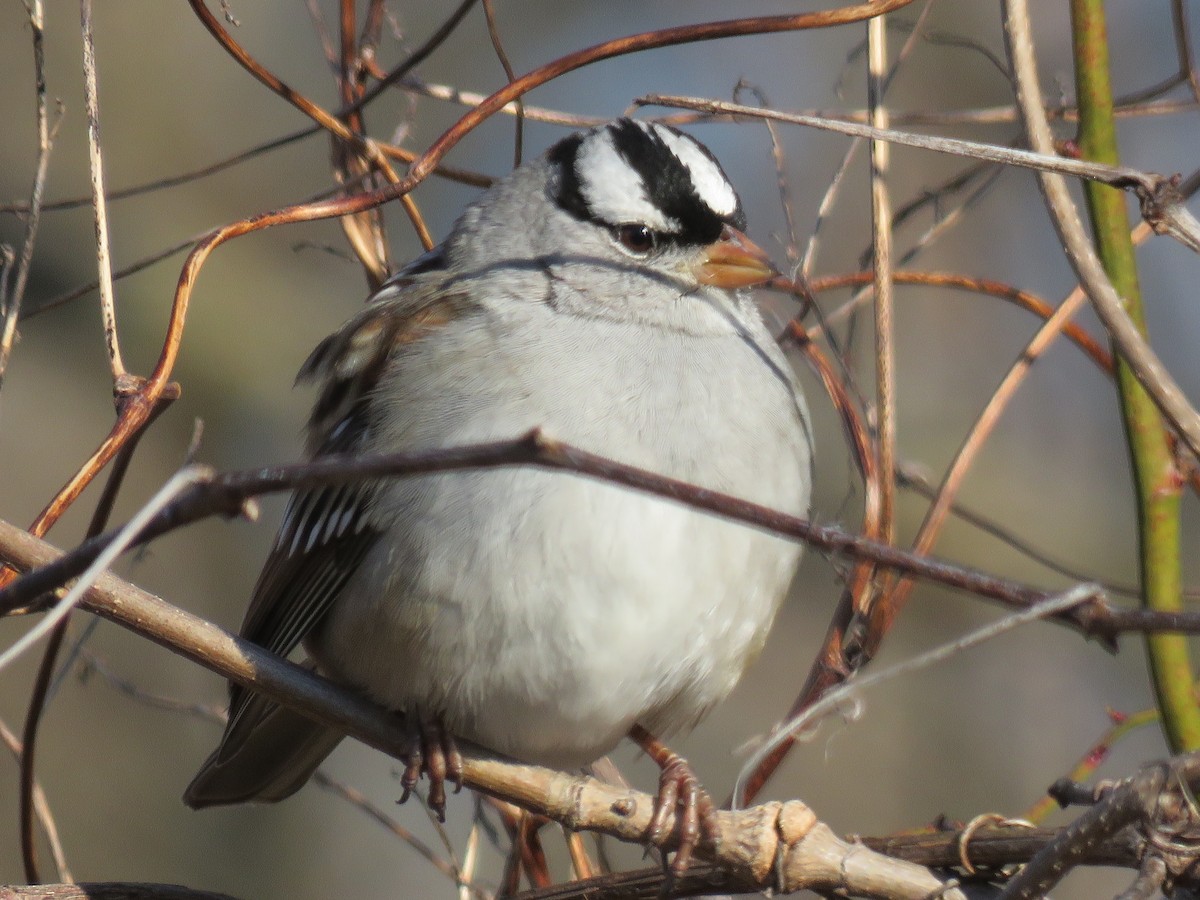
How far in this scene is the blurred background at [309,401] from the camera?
4.78 m

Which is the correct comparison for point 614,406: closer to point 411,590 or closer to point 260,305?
point 411,590

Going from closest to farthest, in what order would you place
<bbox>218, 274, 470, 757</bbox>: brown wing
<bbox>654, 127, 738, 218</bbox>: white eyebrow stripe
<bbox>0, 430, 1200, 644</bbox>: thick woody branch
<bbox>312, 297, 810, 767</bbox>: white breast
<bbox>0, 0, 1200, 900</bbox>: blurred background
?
<bbox>0, 430, 1200, 644</bbox>: thick woody branch, <bbox>312, 297, 810, 767</bbox>: white breast, <bbox>218, 274, 470, 757</bbox>: brown wing, <bbox>654, 127, 738, 218</bbox>: white eyebrow stripe, <bbox>0, 0, 1200, 900</bbox>: blurred background

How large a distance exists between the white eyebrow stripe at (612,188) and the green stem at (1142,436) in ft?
2.47

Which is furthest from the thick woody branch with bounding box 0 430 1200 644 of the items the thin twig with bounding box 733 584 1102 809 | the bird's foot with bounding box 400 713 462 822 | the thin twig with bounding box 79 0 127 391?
the bird's foot with bounding box 400 713 462 822

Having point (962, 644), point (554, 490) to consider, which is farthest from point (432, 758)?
point (962, 644)

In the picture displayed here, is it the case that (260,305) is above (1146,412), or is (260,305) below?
below

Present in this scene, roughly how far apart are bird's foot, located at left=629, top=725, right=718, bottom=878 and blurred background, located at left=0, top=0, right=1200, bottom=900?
8.54ft

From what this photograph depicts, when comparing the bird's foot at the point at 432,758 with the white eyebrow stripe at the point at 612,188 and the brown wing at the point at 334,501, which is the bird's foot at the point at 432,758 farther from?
the white eyebrow stripe at the point at 612,188

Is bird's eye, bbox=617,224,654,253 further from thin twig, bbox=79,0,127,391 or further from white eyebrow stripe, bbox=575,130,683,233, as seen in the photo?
thin twig, bbox=79,0,127,391

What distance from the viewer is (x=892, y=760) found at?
16.4 ft

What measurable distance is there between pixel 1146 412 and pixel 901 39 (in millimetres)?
3499

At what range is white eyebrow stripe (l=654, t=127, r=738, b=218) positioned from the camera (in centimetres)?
235

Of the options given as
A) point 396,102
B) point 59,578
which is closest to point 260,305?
point 396,102

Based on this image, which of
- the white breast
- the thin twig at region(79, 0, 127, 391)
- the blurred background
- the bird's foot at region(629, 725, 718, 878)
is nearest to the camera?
the thin twig at region(79, 0, 127, 391)
